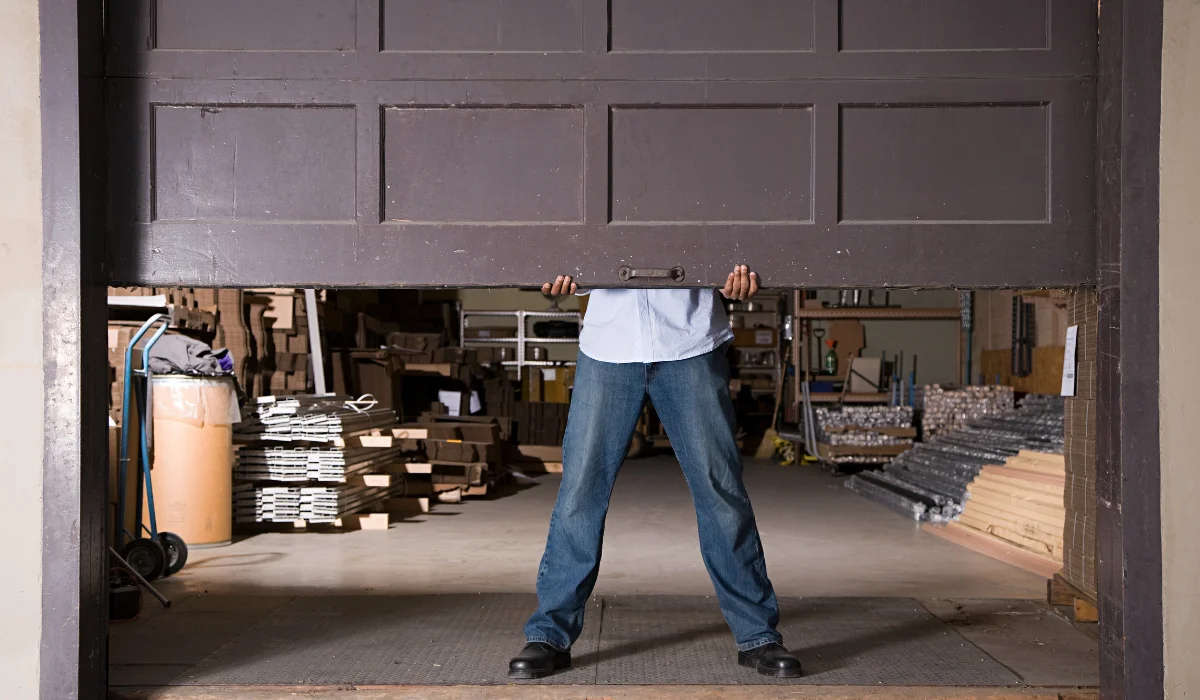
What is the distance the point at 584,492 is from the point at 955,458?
634cm

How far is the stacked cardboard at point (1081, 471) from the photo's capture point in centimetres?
431

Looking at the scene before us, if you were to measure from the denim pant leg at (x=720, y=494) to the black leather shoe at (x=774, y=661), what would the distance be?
28 mm

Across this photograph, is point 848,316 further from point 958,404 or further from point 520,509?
point 520,509

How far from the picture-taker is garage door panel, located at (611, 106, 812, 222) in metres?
3.21

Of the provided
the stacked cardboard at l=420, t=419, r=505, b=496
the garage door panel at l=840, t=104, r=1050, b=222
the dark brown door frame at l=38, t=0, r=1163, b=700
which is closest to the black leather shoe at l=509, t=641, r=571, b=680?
the dark brown door frame at l=38, t=0, r=1163, b=700

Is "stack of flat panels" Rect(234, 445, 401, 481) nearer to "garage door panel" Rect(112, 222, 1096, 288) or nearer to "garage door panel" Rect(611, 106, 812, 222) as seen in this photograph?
"garage door panel" Rect(112, 222, 1096, 288)

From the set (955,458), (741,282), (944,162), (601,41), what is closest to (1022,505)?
(955,458)

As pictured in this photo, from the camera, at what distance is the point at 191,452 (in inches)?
254

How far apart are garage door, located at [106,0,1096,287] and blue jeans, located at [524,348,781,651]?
487 millimetres

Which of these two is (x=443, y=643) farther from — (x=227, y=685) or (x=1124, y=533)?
(x=1124, y=533)

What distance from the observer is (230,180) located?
322cm

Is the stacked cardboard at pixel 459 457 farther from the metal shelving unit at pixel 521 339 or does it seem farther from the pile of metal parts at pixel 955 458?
the metal shelving unit at pixel 521 339

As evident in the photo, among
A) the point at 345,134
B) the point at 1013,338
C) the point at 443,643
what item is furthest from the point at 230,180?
the point at 1013,338

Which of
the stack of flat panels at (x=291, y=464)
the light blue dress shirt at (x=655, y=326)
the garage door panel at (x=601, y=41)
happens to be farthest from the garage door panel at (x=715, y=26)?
the stack of flat panels at (x=291, y=464)
